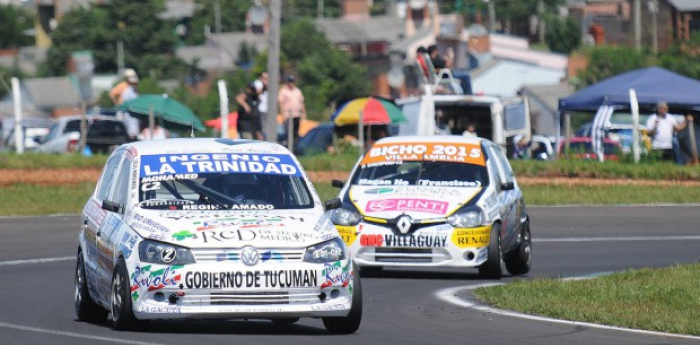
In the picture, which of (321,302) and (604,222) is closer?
(321,302)

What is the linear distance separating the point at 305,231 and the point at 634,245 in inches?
459

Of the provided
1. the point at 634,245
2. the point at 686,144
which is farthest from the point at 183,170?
the point at 686,144

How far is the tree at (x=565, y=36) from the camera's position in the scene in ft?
449

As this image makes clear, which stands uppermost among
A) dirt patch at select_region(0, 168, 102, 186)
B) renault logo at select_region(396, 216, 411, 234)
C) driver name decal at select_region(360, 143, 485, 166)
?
driver name decal at select_region(360, 143, 485, 166)

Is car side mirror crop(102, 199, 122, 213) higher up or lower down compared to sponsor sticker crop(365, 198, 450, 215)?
higher up

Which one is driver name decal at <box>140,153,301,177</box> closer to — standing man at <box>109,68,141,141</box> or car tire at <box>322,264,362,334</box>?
car tire at <box>322,264,362,334</box>

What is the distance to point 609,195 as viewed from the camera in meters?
30.4

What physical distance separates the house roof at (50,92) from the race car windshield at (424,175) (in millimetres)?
98268

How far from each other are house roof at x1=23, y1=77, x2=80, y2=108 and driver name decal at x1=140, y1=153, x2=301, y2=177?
340 feet

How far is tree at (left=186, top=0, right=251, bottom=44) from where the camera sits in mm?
147875

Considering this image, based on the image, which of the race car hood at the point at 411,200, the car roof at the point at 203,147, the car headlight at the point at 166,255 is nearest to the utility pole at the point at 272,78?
the race car hood at the point at 411,200

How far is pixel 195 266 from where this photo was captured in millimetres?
12227

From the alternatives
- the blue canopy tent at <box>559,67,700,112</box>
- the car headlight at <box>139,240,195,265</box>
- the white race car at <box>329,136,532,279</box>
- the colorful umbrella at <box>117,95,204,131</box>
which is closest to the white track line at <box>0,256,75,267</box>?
the white race car at <box>329,136,532,279</box>

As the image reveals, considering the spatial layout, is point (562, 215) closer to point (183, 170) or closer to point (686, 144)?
point (686, 144)
